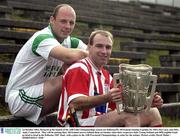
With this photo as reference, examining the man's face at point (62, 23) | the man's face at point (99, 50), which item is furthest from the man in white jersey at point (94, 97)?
the man's face at point (62, 23)

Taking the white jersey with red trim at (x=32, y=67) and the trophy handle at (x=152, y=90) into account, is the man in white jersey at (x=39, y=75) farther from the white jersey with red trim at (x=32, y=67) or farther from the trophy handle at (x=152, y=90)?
the trophy handle at (x=152, y=90)

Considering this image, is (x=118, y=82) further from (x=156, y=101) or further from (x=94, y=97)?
(x=156, y=101)

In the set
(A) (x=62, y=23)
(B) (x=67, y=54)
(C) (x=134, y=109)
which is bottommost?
(C) (x=134, y=109)

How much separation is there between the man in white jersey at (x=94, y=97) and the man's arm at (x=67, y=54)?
0.08 meters

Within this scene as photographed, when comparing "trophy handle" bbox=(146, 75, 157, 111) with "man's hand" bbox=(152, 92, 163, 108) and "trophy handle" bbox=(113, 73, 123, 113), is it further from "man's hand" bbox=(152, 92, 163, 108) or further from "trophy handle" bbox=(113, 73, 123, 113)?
"trophy handle" bbox=(113, 73, 123, 113)

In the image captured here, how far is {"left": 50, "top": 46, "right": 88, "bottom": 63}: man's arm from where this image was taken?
130 inches

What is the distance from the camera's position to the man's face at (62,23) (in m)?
3.52

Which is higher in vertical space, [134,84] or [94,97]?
[134,84]

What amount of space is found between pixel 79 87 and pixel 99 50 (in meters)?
0.35

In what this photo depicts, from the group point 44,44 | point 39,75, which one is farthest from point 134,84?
point 39,75

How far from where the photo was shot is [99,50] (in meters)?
3.23

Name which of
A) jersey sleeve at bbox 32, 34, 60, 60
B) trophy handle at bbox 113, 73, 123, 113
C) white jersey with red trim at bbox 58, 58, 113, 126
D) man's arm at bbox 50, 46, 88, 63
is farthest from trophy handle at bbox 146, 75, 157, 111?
jersey sleeve at bbox 32, 34, 60, 60

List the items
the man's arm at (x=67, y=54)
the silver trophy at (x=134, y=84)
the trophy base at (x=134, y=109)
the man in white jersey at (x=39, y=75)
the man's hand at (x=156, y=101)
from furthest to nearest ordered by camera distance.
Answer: the man in white jersey at (x=39, y=75) → the man's arm at (x=67, y=54) → the man's hand at (x=156, y=101) → the trophy base at (x=134, y=109) → the silver trophy at (x=134, y=84)

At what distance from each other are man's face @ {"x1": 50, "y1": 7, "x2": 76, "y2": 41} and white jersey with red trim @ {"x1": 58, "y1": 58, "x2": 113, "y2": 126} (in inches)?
16.3
